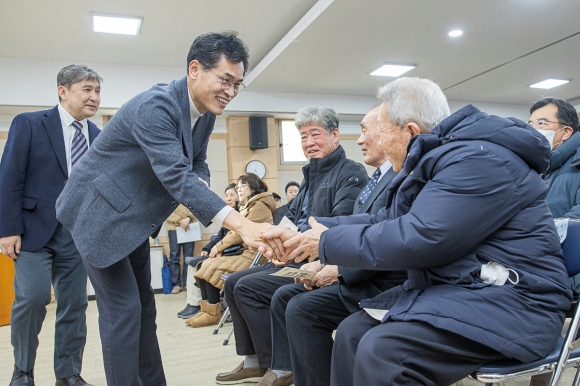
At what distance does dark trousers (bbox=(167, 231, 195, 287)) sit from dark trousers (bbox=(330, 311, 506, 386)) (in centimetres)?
643

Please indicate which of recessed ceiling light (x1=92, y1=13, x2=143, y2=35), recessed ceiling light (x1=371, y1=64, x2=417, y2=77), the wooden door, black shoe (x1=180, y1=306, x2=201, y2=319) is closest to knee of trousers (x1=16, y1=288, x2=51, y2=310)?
black shoe (x1=180, y1=306, x2=201, y2=319)

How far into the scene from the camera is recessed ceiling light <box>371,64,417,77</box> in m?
7.05

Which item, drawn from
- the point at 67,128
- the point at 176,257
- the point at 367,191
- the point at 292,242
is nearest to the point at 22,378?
the point at 67,128

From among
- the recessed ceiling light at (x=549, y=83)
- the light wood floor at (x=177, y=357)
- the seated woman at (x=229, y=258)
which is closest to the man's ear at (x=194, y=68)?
the light wood floor at (x=177, y=357)

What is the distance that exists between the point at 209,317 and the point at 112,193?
2774 millimetres

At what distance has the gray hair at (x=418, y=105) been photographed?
58.9 inches

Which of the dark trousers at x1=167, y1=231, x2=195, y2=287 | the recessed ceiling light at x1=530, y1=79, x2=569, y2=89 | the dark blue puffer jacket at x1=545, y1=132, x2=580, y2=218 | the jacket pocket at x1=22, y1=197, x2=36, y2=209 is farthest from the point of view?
the recessed ceiling light at x1=530, y1=79, x2=569, y2=89

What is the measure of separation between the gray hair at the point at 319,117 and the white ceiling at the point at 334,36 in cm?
238

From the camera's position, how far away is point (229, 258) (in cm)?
405

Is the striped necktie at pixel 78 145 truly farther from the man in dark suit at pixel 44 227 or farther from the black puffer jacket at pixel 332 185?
the black puffer jacket at pixel 332 185

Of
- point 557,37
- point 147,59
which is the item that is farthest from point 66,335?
point 557,37

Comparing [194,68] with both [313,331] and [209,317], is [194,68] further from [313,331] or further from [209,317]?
[209,317]

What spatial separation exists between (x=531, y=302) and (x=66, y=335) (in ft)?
7.05

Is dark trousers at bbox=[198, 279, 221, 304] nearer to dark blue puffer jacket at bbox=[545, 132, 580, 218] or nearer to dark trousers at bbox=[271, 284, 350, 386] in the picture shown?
dark trousers at bbox=[271, 284, 350, 386]
